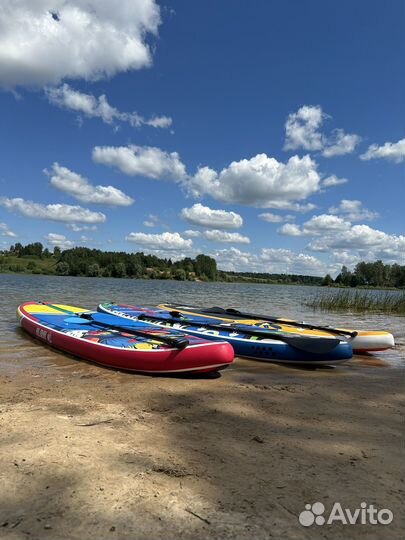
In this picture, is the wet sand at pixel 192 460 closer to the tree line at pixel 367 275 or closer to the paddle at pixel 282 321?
the paddle at pixel 282 321

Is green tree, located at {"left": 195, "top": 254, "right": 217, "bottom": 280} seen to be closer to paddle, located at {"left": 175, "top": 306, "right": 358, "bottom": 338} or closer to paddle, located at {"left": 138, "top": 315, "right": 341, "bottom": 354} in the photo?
paddle, located at {"left": 175, "top": 306, "right": 358, "bottom": 338}

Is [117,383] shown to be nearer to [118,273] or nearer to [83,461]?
[83,461]

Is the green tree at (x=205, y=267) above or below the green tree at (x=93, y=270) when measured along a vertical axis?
above

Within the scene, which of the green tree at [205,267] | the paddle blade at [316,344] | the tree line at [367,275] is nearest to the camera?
the paddle blade at [316,344]

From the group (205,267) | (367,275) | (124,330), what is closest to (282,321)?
(124,330)

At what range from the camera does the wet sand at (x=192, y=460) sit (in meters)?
2.68

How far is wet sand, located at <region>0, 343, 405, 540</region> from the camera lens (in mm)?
2678

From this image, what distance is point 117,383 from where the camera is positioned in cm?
725

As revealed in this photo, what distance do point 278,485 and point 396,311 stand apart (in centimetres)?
2551

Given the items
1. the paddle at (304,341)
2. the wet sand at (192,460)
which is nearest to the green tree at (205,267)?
the paddle at (304,341)

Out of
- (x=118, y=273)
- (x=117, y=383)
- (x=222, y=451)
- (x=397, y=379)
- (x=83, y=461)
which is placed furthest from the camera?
(x=118, y=273)

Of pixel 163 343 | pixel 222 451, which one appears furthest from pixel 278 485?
pixel 163 343

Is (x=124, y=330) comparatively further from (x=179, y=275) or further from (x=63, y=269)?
(x=179, y=275)

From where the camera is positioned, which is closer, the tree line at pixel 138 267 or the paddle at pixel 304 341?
the paddle at pixel 304 341
